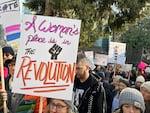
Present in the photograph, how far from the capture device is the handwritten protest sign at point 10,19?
14.5 ft

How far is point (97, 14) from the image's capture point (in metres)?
16.1

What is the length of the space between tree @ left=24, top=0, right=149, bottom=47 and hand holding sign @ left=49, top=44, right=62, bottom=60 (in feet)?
33.7

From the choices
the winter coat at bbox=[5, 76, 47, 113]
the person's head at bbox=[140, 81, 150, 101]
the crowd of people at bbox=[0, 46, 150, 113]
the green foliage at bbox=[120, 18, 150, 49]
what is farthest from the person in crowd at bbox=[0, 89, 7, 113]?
the green foliage at bbox=[120, 18, 150, 49]

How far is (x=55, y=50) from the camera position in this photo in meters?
3.84

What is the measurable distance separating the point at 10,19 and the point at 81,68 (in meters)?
0.96

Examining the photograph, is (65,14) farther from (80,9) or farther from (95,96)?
(95,96)

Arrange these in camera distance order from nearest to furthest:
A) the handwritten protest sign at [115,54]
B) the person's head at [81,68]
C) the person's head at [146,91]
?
the person's head at [81,68]
the person's head at [146,91]
the handwritten protest sign at [115,54]

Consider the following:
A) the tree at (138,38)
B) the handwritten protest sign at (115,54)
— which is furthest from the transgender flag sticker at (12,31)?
the tree at (138,38)

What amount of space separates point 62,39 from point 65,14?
36.7 feet

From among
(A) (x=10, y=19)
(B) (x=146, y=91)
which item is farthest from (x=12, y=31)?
(B) (x=146, y=91)

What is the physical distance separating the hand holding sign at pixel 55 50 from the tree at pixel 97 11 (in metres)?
10.3

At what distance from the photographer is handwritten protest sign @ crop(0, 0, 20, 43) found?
4.42 m

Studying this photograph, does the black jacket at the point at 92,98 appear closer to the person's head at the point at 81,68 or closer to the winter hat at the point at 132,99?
the person's head at the point at 81,68

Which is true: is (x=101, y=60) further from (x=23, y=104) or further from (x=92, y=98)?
(x=23, y=104)
